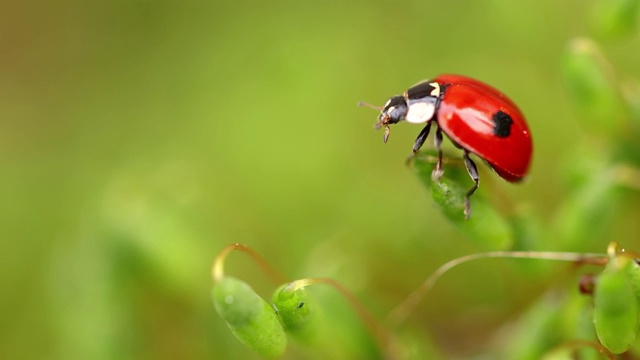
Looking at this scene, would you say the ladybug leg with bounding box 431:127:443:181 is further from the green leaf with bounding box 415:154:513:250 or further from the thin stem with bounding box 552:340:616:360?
the thin stem with bounding box 552:340:616:360

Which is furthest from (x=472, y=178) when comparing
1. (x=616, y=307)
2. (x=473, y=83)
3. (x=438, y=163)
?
(x=616, y=307)

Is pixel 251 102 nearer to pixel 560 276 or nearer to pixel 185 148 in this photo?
pixel 185 148

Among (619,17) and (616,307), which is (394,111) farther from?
(616,307)

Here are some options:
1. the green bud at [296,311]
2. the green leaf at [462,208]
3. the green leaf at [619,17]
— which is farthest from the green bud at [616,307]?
the green leaf at [619,17]

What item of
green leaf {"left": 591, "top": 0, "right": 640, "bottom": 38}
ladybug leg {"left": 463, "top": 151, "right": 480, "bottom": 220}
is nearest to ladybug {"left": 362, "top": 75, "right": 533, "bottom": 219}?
ladybug leg {"left": 463, "top": 151, "right": 480, "bottom": 220}

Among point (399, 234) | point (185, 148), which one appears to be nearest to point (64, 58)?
point (185, 148)

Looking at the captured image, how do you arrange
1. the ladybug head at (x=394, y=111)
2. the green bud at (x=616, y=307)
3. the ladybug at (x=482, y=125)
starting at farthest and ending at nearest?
the ladybug head at (x=394, y=111), the ladybug at (x=482, y=125), the green bud at (x=616, y=307)

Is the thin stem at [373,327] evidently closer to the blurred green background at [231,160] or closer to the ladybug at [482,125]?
the blurred green background at [231,160]
